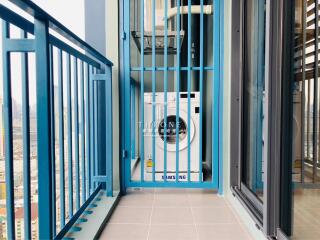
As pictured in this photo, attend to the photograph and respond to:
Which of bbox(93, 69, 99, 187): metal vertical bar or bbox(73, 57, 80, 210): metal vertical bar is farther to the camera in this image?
bbox(93, 69, 99, 187): metal vertical bar

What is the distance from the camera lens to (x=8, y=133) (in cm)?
104

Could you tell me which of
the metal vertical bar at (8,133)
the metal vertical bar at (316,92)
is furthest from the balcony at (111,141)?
the metal vertical bar at (316,92)

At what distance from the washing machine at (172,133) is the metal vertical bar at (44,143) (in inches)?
64.5

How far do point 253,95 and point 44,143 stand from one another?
162 cm

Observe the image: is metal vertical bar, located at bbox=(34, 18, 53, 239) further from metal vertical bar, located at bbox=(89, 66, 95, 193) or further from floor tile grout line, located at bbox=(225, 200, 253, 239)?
floor tile grout line, located at bbox=(225, 200, 253, 239)

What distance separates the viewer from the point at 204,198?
8.29 ft

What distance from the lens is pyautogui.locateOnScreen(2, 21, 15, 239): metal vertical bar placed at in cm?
103

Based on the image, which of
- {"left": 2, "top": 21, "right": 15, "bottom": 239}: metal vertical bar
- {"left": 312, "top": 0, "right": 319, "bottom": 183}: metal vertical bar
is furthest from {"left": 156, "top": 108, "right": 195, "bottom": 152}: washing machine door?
{"left": 2, "top": 21, "right": 15, "bottom": 239}: metal vertical bar

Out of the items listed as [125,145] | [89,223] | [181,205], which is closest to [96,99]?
[125,145]

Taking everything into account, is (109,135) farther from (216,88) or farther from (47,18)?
(47,18)

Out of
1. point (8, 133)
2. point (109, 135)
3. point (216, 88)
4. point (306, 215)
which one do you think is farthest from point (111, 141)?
point (306, 215)

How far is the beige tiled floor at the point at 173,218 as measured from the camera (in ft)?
5.76

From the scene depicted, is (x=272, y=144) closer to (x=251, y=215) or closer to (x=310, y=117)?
(x=310, y=117)

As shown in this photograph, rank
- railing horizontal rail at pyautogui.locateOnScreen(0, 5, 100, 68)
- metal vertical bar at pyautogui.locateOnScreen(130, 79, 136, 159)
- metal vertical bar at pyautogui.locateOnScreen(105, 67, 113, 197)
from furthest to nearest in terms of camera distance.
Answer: metal vertical bar at pyautogui.locateOnScreen(130, 79, 136, 159), metal vertical bar at pyautogui.locateOnScreen(105, 67, 113, 197), railing horizontal rail at pyautogui.locateOnScreen(0, 5, 100, 68)
